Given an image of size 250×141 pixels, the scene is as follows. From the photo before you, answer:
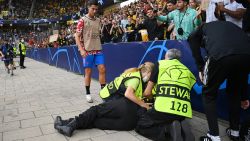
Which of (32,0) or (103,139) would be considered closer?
(103,139)

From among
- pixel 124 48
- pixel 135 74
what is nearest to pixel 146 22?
pixel 124 48

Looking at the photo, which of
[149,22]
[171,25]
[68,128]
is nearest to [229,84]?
[68,128]

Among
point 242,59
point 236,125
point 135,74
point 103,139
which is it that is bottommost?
point 103,139

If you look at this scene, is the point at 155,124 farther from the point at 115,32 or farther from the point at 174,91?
the point at 115,32

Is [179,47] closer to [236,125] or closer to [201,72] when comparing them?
[201,72]

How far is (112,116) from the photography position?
4.08 m

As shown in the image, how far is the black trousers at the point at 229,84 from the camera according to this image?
324cm

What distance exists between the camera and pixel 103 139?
3.88m

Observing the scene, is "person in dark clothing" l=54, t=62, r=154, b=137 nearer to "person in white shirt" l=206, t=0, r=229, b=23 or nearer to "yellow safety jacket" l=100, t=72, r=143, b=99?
"yellow safety jacket" l=100, t=72, r=143, b=99

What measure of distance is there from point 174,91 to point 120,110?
811 mm

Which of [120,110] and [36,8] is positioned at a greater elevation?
[36,8]

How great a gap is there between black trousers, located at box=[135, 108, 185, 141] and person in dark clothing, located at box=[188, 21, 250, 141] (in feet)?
1.37

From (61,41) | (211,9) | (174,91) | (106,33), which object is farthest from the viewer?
(61,41)

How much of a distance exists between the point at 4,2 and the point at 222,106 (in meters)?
45.6
